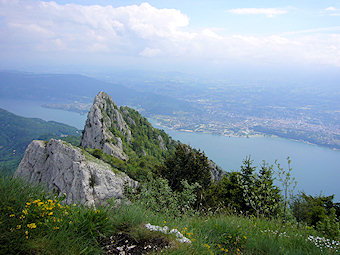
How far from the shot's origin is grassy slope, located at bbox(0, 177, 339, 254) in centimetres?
284

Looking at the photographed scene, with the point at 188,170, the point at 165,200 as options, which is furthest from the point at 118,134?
the point at 165,200

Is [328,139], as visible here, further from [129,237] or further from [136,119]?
[129,237]

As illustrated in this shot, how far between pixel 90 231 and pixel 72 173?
46.1 feet

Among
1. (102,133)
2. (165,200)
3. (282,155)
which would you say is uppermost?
(165,200)

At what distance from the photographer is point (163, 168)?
1498 cm

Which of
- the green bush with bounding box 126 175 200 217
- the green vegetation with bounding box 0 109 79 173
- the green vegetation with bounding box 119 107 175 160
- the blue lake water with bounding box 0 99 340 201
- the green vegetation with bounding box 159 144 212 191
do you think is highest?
the green bush with bounding box 126 175 200 217

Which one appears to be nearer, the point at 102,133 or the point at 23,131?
the point at 102,133

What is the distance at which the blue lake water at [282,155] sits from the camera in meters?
66.8

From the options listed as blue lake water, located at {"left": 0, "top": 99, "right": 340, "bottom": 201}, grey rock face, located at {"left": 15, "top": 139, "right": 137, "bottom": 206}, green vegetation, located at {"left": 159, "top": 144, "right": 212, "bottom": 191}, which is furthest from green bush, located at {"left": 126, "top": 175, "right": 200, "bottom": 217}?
blue lake water, located at {"left": 0, "top": 99, "right": 340, "bottom": 201}

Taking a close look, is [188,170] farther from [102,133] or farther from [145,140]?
[145,140]

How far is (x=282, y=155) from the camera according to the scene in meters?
90.1

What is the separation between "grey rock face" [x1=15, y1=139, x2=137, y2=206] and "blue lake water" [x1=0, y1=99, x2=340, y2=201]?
185 feet

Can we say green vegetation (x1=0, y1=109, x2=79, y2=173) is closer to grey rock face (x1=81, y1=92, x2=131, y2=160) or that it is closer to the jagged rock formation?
the jagged rock formation

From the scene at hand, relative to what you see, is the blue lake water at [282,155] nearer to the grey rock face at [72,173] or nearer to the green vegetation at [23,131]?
the grey rock face at [72,173]
